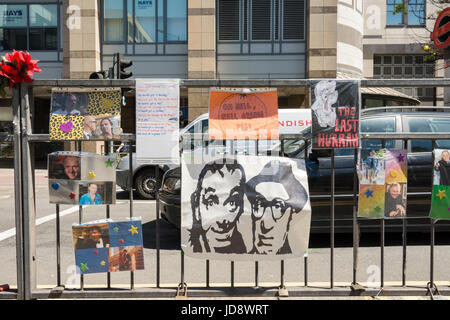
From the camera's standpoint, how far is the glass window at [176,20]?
20.6 meters

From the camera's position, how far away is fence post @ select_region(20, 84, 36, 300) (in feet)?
11.0

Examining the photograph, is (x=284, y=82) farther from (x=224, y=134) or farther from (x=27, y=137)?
(x=27, y=137)

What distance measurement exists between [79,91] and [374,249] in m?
4.45

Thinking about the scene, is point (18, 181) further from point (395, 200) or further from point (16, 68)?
point (395, 200)

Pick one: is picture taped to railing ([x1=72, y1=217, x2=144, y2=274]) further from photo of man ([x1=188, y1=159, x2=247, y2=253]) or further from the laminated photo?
photo of man ([x1=188, y1=159, x2=247, y2=253])

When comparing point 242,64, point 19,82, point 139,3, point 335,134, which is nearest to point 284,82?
point 335,134

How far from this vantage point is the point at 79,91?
3.41 metres

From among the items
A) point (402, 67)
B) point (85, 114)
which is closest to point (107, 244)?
point (85, 114)

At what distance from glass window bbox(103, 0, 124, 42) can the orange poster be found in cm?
1925

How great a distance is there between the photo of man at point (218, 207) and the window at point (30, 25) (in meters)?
21.5

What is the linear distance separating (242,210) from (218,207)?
0.65ft

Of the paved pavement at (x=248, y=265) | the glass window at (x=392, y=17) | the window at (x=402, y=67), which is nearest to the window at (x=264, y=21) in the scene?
the window at (x=402, y=67)

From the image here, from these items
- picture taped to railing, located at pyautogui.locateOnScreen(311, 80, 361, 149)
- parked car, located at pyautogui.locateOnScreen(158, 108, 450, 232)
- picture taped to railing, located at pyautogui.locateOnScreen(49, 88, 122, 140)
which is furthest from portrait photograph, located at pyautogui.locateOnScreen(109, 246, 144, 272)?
parked car, located at pyautogui.locateOnScreen(158, 108, 450, 232)

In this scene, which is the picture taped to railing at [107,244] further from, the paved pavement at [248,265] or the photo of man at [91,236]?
the paved pavement at [248,265]
